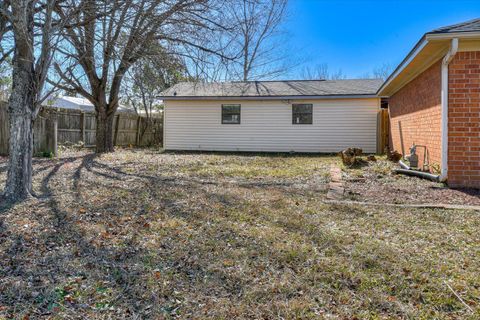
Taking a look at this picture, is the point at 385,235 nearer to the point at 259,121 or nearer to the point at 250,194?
the point at 250,194

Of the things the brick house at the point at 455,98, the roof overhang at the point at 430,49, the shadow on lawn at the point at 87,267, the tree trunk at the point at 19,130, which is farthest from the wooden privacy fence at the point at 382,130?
the tree trunk at the point at 19,130

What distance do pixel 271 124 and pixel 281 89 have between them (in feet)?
5.30

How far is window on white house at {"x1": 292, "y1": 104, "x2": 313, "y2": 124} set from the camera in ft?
44.4

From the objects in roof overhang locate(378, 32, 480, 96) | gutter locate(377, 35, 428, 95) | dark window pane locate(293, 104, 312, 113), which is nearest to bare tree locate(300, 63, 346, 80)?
dark window pane locate(293, 104, 312, 113)

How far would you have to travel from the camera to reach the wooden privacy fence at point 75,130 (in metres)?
11.1

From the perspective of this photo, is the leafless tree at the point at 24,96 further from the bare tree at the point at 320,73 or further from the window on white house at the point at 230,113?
the bare tree at the point at 320,73

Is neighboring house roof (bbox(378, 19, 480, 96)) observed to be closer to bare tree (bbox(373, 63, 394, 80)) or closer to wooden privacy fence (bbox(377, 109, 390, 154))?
wooden privacy fence (bbox(377, 109, 390, 154))

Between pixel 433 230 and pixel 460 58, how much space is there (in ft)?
11.4

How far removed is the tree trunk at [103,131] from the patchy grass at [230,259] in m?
7.56

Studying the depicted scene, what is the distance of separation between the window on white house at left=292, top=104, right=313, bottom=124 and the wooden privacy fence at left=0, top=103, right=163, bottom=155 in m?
8.19

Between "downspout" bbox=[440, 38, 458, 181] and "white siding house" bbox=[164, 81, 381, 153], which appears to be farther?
"white siding house" bbox=[164, 81, 381, 153]

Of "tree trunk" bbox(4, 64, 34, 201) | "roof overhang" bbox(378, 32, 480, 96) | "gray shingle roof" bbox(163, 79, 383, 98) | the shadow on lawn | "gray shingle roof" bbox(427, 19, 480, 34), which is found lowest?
the shadow on lawn

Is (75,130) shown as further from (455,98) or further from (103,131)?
(455,98)

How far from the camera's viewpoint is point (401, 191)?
570cm
